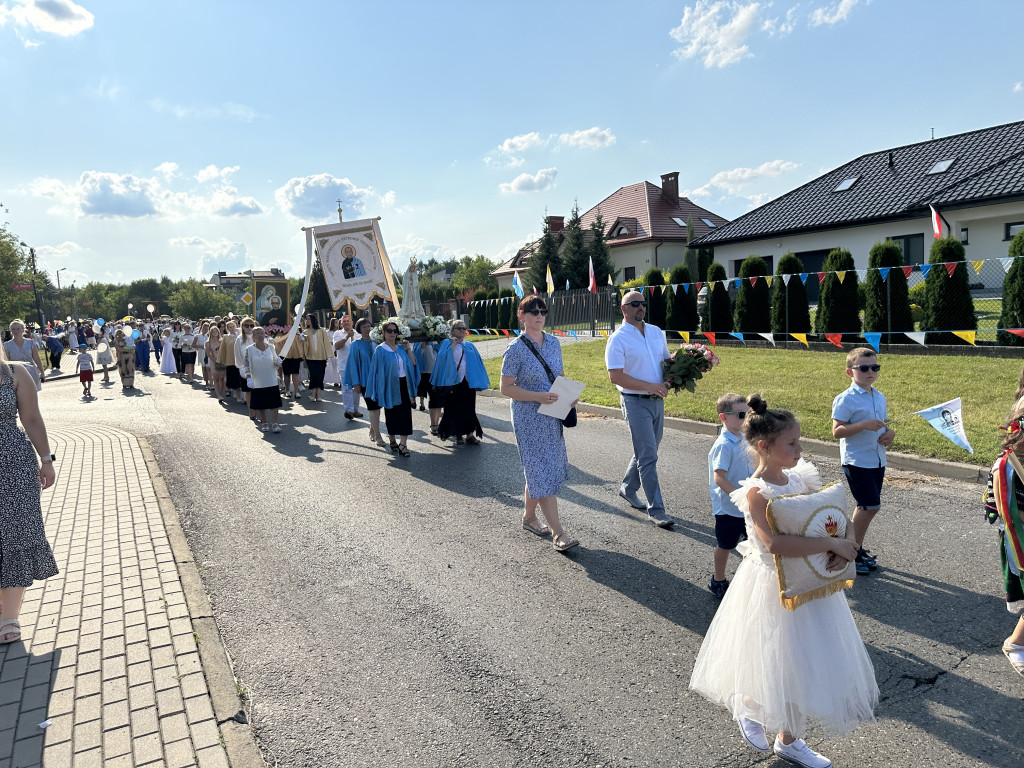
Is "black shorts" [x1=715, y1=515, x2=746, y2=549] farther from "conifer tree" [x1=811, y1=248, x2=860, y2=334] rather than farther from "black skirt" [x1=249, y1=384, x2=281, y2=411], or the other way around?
"conifer tree" [x1=811, y1=248, x2=860, y2=334]

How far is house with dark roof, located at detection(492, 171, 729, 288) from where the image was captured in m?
46.4

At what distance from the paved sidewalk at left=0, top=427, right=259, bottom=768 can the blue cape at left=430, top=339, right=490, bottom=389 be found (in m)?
4.44

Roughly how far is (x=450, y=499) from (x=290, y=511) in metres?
1.62

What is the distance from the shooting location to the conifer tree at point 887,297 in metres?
15.3

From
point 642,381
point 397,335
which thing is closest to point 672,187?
point 397,335

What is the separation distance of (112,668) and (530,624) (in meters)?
2.34

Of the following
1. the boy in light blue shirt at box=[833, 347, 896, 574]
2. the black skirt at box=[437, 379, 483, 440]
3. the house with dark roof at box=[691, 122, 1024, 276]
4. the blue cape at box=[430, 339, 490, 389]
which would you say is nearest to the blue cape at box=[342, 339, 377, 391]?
the blue cape at box=[430, 339, 490, 389]

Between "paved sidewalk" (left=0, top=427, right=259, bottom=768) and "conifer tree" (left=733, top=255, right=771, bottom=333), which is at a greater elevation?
"conifer tree" (left=733, top=255, right=771, bottom=333)

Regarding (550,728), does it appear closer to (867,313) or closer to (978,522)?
(978,522)

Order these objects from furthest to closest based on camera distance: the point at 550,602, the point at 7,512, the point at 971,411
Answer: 1. the point at 971,411
2. the point at 550,602
3. the point at 7,512

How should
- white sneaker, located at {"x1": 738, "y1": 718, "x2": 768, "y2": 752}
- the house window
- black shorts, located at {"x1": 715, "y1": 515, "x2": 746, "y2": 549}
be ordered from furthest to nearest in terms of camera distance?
the house window, black shorts, located at {"x1": 715, "y1": 515, "x2": 746, "y2": 549}, white sneaker, located at {"x1": 738, "y1": 718, "x2": 768, "y2": 752}

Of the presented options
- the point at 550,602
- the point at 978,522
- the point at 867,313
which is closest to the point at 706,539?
the point at 550,602

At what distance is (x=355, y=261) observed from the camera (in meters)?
15.1

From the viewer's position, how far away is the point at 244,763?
2.97 m
